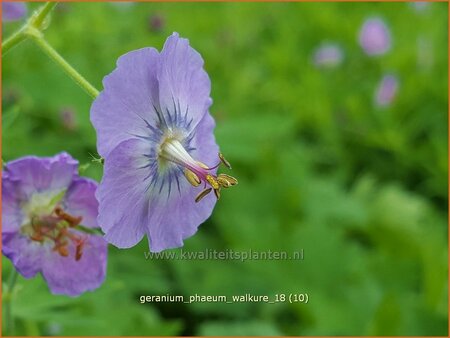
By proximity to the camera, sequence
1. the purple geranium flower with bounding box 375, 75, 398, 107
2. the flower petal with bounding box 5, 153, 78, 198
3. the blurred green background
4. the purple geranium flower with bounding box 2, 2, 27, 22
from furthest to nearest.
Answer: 1. the purple geranium flower with bounding box 375, 75, 398, 107
2. the blurred green background
3. the purple geranium flower with bounding box 2, 2, 27, 22
4. the flower petal with bounding box 5, 153, 78, 198

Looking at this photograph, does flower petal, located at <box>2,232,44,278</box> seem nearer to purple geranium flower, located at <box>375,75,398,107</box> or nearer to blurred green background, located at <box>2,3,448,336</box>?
blurred green background, located at <box>2,3,448,336</box>

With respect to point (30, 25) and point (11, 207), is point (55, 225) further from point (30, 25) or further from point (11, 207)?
point (30, 25)

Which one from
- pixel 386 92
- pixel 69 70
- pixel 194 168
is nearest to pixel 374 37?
pixel 386 92

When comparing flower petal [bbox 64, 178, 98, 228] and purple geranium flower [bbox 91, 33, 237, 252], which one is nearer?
purple geranium flower [bbox 91, 33, 237, 252]

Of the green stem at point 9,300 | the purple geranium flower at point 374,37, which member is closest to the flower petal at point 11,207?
the green stem at point 9,300

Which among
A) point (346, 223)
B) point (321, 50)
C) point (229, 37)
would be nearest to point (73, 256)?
point (346, 223)

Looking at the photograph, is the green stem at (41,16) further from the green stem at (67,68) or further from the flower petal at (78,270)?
the flower petal at (78,270)

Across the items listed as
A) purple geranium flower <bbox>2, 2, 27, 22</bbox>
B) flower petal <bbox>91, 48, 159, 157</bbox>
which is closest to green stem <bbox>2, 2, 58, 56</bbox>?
flower petal <bbox>91, 48, 159, 157</bbox>
